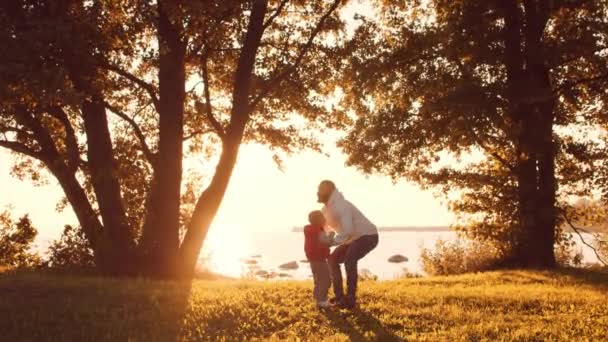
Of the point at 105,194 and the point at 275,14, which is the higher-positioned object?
the point at 275,14

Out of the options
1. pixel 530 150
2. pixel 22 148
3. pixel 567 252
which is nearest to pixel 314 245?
pixel 22 148

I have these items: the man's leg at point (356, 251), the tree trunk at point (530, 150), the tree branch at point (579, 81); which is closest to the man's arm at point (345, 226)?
the man's leg at point (356, 251)

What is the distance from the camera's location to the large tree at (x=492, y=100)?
19094 mm

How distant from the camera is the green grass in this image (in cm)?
978

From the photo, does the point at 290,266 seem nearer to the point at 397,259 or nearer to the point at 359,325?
the point at 397,259

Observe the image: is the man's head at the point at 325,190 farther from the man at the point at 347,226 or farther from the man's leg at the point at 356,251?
the man's leg at the point at 356,251

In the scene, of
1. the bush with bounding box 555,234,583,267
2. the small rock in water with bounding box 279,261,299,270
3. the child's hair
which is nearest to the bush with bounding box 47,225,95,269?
A: the child's hair

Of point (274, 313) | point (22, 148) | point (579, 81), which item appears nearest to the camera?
point (274, 313)

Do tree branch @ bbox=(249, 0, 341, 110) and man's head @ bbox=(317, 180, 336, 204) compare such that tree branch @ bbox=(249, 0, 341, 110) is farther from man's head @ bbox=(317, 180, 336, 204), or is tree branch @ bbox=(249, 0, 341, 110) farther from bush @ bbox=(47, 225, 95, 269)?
bush @ bbox=(47, 225, 95, 269)

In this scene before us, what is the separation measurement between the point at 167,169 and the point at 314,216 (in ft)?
25.2

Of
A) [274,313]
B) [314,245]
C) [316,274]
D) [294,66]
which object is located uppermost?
[294,66]

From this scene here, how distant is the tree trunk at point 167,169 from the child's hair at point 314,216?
7392 millimetres

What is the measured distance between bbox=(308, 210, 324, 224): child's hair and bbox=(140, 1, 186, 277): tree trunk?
739 centimetres

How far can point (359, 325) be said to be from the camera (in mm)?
10477
